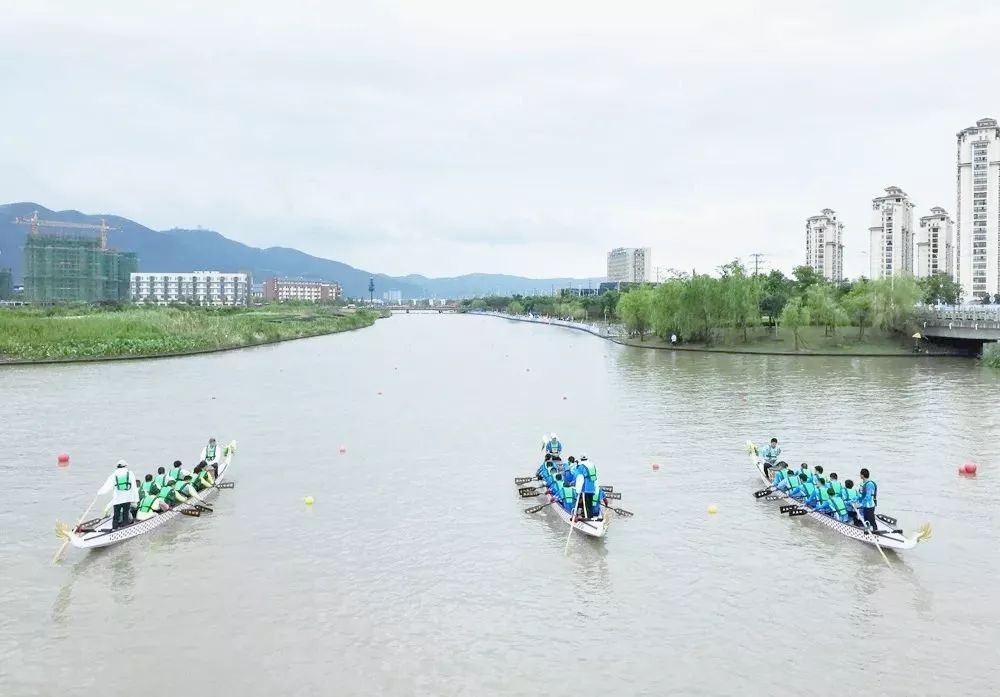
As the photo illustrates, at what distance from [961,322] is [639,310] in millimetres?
26712

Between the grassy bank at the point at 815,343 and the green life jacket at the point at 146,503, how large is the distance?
170ft

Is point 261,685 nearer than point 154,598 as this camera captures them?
Yes

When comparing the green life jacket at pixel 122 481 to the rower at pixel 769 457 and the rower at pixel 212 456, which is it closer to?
the rower at pixel 212 456

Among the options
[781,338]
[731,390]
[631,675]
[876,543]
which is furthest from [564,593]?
[781,338]

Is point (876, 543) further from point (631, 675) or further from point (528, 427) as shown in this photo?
point (528, 427)

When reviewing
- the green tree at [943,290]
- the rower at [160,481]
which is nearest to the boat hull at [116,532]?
the rower at [160,481]

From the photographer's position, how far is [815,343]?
61812 mm

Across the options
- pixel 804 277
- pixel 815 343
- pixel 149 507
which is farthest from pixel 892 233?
A: pixel 149 507

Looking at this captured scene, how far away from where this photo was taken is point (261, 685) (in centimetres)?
1020

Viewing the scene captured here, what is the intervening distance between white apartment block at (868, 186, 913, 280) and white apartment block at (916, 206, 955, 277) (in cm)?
200

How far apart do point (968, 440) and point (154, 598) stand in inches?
954

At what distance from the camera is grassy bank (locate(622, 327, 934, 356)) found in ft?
194

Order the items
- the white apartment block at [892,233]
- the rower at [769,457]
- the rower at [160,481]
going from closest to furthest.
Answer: the rower at [160,481] → the rower at [769,457] → the white apartment block at [892,233]

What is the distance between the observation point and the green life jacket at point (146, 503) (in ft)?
52.8
